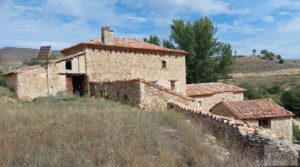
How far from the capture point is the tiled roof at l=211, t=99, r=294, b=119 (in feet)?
61.5

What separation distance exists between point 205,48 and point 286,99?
9511 millimetres

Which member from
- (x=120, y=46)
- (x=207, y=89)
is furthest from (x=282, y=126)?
(x=120, y=46)

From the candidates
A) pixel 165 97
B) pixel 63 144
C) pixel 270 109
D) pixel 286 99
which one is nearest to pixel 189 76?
pixel 286 99

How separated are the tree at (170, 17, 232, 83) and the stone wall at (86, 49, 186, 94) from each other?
10.9 metres

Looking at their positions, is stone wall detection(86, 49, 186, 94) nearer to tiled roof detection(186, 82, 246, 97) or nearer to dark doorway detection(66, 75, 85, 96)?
dark doorway detection(66, 75, 85, 96)

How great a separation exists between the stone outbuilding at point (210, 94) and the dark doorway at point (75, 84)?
8.08m

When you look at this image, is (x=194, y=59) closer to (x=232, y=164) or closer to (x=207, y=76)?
(x=207, y=76)

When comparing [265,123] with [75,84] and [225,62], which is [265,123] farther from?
[225,62]

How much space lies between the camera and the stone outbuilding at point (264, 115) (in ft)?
61.2

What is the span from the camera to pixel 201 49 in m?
33.5

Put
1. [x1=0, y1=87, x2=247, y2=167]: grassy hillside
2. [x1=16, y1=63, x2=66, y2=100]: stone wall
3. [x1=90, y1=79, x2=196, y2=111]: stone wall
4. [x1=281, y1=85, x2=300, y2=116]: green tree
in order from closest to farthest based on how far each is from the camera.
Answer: [x1=0, y1=87, x2=247, y2=167]: grassy hillside < [x1=90, y1=79, x2=196, y2=111]: stone wall < [x1=16, y1=63, x2=66, y2=100]: stone wall < [x1=281, y1=85, x2=300, y2=116]: green tree

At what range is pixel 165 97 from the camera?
1419cm

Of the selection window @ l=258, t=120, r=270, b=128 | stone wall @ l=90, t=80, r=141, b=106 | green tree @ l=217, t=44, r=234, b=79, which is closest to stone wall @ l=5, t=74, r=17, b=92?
stone wall @ l=90, t=80, r=141, b=106

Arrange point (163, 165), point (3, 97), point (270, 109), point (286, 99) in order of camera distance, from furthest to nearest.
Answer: point (286, 99) → point (270, 109) → point (3, 97) → point (163, 165)
